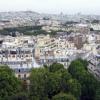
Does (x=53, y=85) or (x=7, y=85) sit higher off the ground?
(x=7, y=85)

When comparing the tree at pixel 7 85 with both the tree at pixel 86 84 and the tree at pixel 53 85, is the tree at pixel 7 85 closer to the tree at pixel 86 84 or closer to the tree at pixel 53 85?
the tree at pixel 53 85

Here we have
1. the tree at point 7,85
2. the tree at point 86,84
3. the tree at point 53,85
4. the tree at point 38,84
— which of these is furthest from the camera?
the tree at point 86,84

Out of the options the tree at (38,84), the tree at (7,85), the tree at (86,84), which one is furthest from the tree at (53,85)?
the tree at (86,84)

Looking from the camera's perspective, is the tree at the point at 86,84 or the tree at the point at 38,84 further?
the tree at the point at 86,84

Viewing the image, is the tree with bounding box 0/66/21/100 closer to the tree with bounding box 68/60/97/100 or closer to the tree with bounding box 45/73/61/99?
the tree with bounding box 45/73/61/99

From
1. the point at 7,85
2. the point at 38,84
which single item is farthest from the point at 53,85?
the point at 7,85

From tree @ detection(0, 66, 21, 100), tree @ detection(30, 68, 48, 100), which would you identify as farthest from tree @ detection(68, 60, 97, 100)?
tree @ detection(0, 66, 21, 100)

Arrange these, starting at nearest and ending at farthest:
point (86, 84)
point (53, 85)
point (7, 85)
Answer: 1. point (7, 85)
2. point (53, 85)
3. point (86, 84)

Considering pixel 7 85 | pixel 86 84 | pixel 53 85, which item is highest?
pixel 7 85

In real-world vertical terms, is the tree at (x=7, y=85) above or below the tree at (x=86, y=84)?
above

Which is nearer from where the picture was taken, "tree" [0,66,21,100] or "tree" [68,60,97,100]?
"tree" [0,66,21,100]

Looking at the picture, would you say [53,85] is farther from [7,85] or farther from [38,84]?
[7,85]

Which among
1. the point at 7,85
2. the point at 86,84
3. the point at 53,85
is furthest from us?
the point at 86,84
